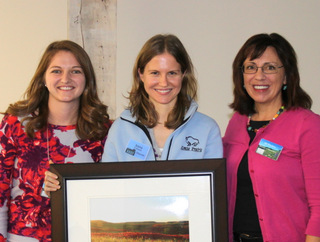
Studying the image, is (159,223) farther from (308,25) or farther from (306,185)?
(308,25)

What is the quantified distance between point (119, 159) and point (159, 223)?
1.35 feet

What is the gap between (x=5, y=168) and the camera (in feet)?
6.98

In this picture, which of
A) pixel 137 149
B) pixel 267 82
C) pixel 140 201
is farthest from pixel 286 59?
pixel 140 201

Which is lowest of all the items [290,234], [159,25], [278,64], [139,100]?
[290,234]

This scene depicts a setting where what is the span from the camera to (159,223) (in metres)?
1.83

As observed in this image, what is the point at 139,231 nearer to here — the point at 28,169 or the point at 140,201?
the point at 140,201

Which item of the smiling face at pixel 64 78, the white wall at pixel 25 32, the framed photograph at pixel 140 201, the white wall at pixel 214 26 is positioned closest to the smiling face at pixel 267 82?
the framed photograph at pixel 140 201

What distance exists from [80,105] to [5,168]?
0.56 meters

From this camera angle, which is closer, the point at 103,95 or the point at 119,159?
the point at 119,159

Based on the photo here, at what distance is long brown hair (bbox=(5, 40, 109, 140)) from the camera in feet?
7.36

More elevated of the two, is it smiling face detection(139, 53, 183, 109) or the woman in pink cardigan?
smiling face detection(139, 53, 183, 109)

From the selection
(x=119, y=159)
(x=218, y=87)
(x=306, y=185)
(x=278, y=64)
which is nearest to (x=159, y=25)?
(x=218, y=87)

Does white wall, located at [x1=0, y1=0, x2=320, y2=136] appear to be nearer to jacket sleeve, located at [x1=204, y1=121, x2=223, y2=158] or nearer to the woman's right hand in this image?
jacket sleeve, located at [x1=204, y1=121, x2=223, y2=158]

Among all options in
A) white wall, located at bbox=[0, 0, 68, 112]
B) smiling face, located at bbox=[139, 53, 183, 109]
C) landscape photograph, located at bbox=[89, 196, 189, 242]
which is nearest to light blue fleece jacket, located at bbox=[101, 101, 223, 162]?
smiling face, located at bbox=[139, 53, 183, 109]
